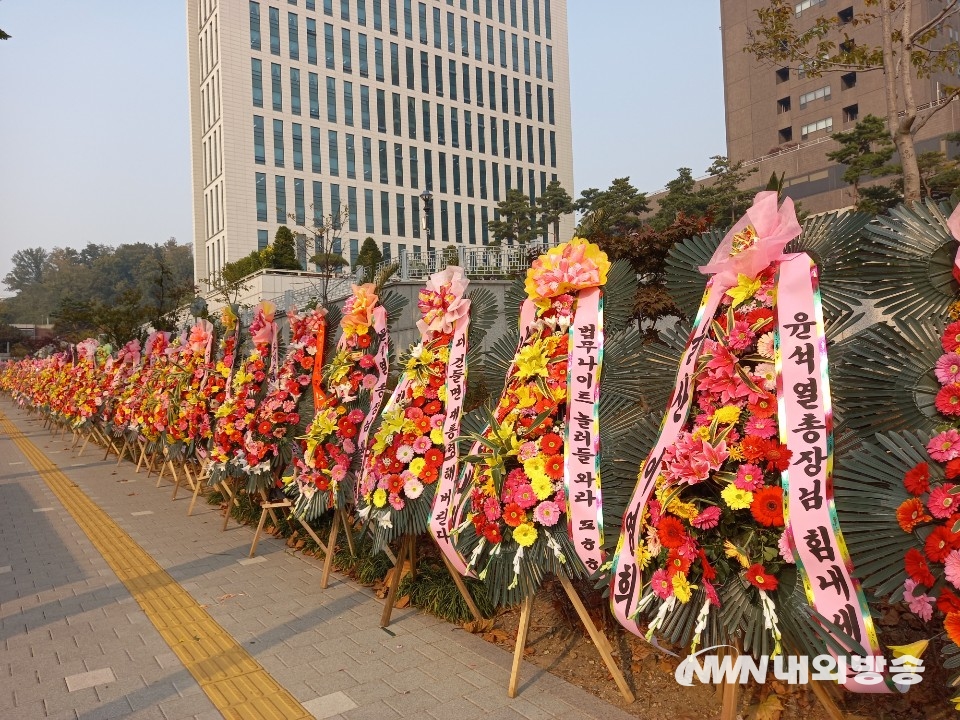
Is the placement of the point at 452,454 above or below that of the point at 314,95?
below

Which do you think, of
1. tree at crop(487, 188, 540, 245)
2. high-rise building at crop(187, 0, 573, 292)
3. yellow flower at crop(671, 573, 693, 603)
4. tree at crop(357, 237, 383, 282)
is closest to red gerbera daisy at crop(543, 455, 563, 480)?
yellow flower at crop(671, 573, 693, 603)

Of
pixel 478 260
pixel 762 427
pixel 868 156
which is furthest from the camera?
pixel 868 156

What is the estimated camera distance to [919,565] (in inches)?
80.3

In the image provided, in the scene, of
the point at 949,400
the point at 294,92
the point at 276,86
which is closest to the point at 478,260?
the point at 949,400

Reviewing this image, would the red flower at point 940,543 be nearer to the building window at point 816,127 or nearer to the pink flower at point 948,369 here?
the pink flower at point 948,369

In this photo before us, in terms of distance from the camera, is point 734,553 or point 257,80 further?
point 257,80

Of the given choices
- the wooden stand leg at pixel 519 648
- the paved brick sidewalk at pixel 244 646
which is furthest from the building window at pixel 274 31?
the wooden stand leg at pixel 519 648

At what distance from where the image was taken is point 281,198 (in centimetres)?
4847

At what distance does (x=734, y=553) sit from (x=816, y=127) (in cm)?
4312

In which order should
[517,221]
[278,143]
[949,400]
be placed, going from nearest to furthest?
[949,400], [517,221], [278,143]

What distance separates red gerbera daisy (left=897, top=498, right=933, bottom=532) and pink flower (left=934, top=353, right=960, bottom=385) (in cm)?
39

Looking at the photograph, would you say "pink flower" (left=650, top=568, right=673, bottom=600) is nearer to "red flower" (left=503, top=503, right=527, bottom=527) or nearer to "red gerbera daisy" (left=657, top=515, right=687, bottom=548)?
"red gerbera daisy" (left=657, top=515, right=687, bottom=548)

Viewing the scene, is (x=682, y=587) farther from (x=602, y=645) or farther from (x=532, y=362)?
(x=532, y=362)

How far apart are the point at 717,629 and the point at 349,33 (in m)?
56.4
